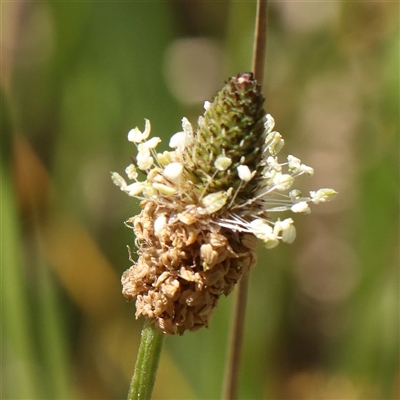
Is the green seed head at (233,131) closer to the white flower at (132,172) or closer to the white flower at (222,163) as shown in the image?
the white flower at (222,163)

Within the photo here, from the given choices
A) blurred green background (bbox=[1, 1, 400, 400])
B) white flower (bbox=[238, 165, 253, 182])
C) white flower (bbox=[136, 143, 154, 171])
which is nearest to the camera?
white flower (bbox=[238, 165, 253, 182])

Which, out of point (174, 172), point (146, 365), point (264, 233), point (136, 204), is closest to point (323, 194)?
point (264, 233)

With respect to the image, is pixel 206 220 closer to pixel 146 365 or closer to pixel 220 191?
pixel 220 191

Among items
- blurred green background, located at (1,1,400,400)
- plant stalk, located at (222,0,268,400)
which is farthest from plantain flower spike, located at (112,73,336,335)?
blurred green background, located at (1,1,400,400)

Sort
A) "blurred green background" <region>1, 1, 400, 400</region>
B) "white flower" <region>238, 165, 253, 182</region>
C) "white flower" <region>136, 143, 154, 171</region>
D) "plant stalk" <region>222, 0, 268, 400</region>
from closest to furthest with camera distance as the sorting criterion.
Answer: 1. "white flower" <region>238, 165, 253, 182</region>
2. "white flower" <region>136, 143, 154, 171</region>
3. "plant stalk" <region>222, 0, 268, 400</region>
4. "blurred green background" <region>1, 1, 400, 400</region>

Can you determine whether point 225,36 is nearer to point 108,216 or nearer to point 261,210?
point 108,216

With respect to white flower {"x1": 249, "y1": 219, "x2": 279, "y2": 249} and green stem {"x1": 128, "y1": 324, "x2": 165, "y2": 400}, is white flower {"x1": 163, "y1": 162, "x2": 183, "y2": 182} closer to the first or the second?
white flower {"x1": 249, "y1": 219, "x2": 279, "y2": 249}

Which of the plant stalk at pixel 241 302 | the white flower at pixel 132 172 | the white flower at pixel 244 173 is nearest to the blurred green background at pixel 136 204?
the plant stalk at pixel 241 302
